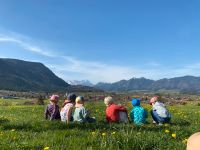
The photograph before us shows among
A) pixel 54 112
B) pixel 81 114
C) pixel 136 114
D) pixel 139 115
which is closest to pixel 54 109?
pixel 54 112

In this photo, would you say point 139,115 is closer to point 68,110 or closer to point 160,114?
point 160,114

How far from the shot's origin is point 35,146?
8.45 m

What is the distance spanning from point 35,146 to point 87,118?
7.00 metres

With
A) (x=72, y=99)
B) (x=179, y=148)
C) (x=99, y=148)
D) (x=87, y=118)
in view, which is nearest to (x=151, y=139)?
(x=179, y=148)

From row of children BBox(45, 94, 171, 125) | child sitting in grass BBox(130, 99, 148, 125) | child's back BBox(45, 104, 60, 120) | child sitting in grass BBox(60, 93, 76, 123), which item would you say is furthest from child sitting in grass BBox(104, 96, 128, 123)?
child's back BBox(45, 104, 60, 120)

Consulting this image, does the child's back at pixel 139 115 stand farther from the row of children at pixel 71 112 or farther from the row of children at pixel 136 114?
the row of children at pixel 71 112

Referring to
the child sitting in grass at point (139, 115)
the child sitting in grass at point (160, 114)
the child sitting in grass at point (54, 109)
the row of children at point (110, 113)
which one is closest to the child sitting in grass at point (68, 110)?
the row of children at point (110, 113)

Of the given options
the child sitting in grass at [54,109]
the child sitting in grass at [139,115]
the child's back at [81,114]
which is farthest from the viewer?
the child sitting in grass at [54,109]

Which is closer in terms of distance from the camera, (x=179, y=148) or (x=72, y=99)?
(x=179, y=148)

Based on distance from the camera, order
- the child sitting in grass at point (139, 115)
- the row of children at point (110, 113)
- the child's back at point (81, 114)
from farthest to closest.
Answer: the child sitting in grass at point (139, 115), the row of children at point (110, 113), the child's back at point (81, 114)

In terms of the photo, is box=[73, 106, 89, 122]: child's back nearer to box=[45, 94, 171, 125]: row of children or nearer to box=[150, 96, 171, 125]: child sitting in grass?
box=[45, 94, 171, 125]: row of children

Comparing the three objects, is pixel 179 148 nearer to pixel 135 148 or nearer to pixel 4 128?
pixel 135 148

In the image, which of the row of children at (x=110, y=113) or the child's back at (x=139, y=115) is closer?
the row of children at (x=110, y=113)

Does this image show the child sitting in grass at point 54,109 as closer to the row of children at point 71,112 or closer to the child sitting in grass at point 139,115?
the row of children at point 71,112
